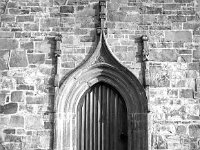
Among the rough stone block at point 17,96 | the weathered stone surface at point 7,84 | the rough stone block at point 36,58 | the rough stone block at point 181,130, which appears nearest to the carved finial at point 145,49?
the rough stone block at point 181,130

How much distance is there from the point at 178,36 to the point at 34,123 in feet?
12.9

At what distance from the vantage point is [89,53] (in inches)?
297

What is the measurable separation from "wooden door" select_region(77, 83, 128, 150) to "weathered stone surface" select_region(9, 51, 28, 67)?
1.63m

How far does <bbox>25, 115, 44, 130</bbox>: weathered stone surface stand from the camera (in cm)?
728

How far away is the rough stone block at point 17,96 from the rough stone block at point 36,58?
77 cm

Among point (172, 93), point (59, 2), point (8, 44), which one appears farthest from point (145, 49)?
point (8, 44)

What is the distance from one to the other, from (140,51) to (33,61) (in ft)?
8.29

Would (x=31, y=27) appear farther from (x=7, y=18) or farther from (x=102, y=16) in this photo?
(x=102, y=16)

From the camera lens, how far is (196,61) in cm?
749

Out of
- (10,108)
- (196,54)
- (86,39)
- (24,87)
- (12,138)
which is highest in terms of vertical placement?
(86,39)

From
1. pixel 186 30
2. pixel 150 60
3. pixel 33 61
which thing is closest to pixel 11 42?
pixel 33 61

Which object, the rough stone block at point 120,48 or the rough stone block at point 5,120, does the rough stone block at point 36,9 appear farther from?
the rough stone block at point 5,120

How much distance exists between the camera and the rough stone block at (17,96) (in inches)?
291

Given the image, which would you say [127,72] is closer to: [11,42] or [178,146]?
[178,146]
